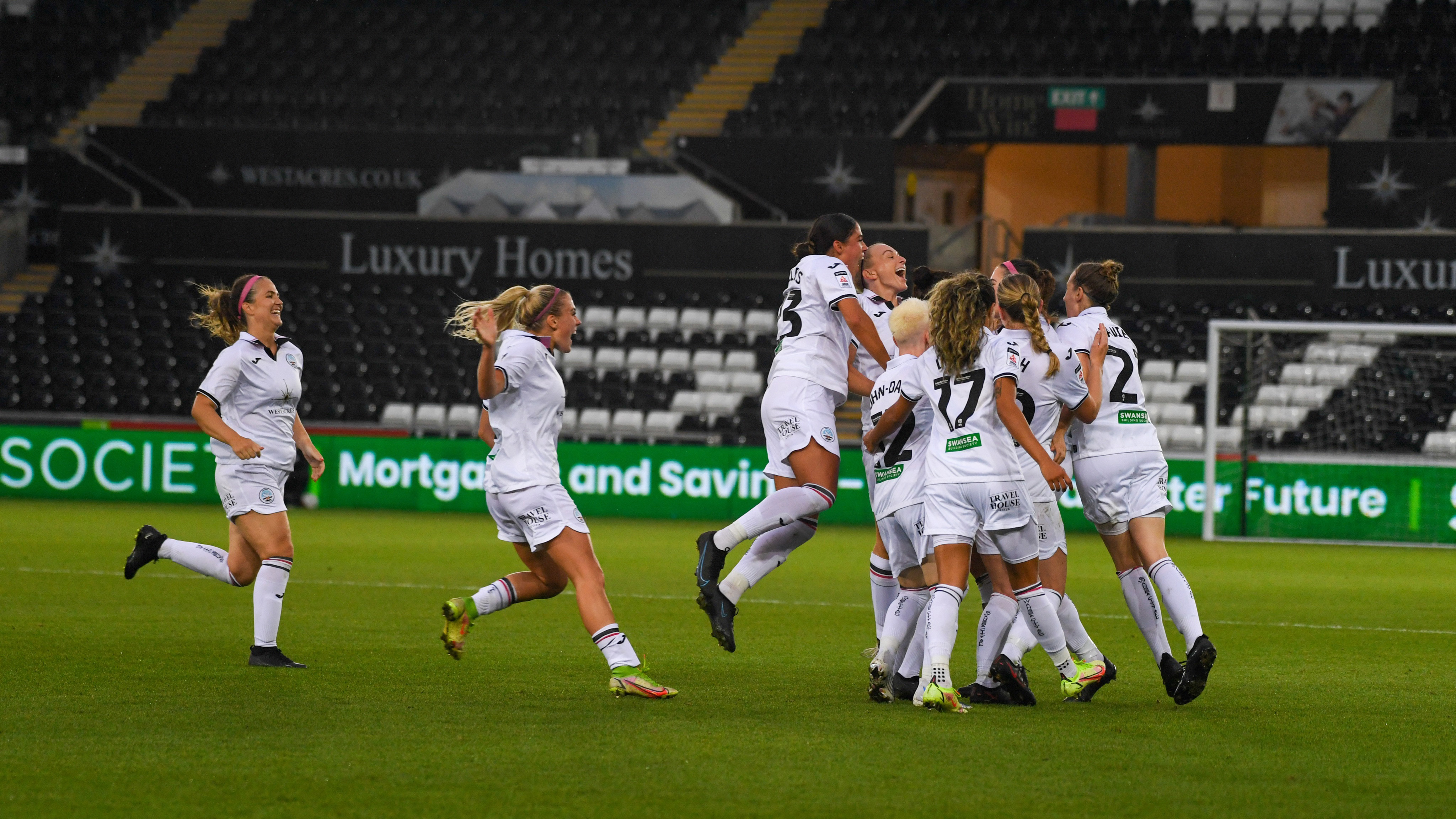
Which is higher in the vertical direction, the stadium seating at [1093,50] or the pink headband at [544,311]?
the stadium seating at [1093,50]

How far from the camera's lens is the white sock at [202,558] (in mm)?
8953

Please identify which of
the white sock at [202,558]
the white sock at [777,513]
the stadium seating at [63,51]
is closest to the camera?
the white sock at [777,513]

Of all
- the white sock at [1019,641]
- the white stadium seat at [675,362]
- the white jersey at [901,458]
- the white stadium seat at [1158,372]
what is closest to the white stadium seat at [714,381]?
the white stadium seat at [675,362]

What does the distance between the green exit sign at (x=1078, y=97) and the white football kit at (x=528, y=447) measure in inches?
831

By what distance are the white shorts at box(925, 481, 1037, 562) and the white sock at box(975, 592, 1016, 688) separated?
0.81 ft

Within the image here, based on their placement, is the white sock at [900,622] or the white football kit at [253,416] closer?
the white sock at [900,622]

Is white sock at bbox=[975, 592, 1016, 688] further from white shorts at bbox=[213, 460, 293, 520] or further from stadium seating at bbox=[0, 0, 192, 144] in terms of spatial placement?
stadium seating at bbox=[0, 0, 192, 144]

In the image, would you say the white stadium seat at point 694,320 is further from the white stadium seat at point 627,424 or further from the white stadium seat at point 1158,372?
the white stadium seat at point 1158,372

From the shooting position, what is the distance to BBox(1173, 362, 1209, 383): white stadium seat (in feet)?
77.8

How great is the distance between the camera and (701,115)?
3062cm

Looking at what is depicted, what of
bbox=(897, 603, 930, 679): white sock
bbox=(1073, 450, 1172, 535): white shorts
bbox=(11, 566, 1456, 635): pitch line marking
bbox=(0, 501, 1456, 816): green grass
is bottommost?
bbox=(11, 566, 1456, 635): pitch line marking

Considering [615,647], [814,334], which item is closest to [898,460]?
[814,334]

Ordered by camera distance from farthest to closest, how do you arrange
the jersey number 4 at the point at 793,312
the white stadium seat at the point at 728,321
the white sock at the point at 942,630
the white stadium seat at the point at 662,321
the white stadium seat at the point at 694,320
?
the white stadium seat at the point at 662,321
the white stadium seat at the point at 694,320
the white stadium seat at the point at 728,321
the jersey number 4 at the point at 793,312
the white sock at the point at 942,630

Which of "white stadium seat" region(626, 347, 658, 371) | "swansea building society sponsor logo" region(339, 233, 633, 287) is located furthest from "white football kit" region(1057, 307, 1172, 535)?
"swansea building society sponsor logo" region(339, 233, 633, 287)
